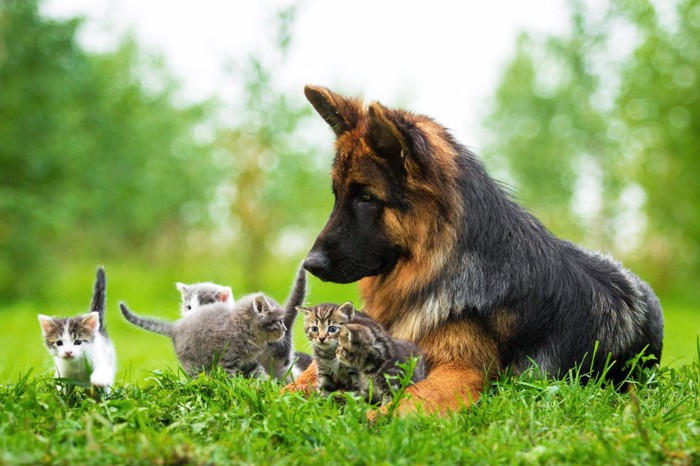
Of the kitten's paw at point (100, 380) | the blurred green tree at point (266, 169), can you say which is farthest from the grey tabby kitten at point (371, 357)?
the blurred green tree at point (266, 169)

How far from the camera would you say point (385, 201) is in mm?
5445

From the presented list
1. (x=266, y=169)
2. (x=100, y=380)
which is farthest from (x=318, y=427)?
(x=266, y=169)

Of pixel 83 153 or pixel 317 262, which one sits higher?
pixel 83 153

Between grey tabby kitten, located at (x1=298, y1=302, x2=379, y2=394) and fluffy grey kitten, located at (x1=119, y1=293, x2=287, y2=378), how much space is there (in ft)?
2.31

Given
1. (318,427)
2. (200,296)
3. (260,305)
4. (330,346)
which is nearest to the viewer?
(318,427)

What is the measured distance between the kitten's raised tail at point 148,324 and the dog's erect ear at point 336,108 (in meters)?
2.03

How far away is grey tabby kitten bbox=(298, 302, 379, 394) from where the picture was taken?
17.0ft

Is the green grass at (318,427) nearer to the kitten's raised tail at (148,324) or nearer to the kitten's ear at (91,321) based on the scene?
the kitten's ear at (91,321)

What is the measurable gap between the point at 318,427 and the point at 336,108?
8.35 ft

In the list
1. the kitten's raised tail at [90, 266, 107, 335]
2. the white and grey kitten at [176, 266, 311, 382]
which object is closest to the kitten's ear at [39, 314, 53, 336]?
the kitten's raised tail at [90, 266, 107, 335]

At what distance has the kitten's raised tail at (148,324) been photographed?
6092 millimetres

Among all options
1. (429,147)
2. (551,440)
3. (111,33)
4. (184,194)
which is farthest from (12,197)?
(551,440)

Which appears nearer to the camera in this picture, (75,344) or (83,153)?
(75,344)

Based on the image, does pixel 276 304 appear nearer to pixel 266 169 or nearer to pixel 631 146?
pixel 266 169
